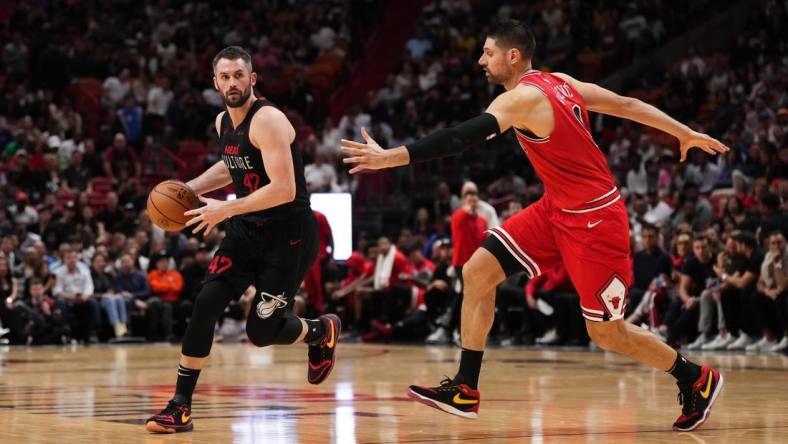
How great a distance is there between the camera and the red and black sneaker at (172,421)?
256 inches

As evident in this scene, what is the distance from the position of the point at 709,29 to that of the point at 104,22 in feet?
41.5

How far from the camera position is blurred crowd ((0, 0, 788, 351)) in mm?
15664

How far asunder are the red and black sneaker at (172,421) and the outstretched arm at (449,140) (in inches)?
68.8

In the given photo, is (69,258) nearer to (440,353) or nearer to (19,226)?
(19,226)

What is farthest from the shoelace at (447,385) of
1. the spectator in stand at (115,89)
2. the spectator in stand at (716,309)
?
the spectator in stand at (115,89)

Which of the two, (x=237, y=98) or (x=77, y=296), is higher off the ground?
(x=237, y=98)

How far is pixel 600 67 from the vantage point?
79.7 feet

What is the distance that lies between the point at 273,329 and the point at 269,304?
0.70 feet

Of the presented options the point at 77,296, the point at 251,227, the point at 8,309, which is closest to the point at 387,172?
the point at 77,296

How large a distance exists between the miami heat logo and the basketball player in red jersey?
93cm

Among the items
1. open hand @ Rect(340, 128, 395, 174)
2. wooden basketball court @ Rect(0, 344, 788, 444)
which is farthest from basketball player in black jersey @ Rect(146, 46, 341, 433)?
open hand @ Rect(340, 128, 395, 174)

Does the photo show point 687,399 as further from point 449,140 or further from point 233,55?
point 233,55

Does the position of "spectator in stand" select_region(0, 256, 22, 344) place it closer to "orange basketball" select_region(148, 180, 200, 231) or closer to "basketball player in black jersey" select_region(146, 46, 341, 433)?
"basketball player in black jersey" select_region(146, 46, 341, 433)

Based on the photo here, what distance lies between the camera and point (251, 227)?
709cm
